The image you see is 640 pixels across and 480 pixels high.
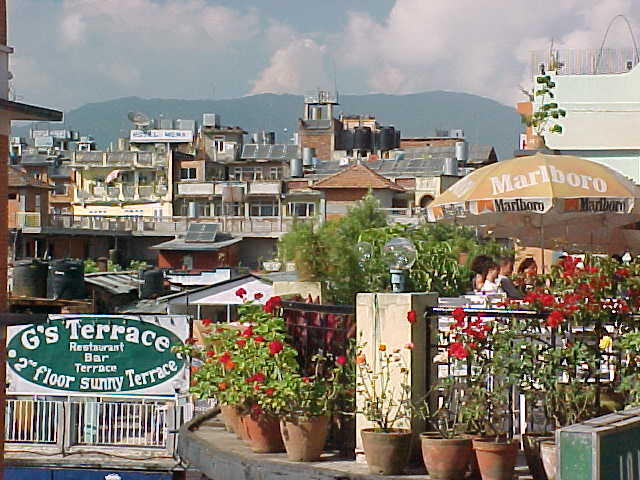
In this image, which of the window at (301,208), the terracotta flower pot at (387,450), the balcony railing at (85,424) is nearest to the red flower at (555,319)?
the terracotta flower pot at (387,450)

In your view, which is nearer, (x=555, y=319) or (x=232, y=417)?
(x=555, y=319)

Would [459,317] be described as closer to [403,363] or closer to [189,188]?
[403,363]

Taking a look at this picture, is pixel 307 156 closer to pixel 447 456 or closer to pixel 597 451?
pixel 447 456

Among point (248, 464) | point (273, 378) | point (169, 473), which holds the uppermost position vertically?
point (273, 378)

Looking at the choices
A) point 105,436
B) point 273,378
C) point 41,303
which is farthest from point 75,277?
point 273,378

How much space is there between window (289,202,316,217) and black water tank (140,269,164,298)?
6006cm

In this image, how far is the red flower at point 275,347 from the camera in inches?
393

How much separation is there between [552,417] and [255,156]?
4294 inches

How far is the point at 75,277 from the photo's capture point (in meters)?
32.6

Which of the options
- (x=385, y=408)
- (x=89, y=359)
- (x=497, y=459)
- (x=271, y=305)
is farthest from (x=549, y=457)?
(x=89, y=359)

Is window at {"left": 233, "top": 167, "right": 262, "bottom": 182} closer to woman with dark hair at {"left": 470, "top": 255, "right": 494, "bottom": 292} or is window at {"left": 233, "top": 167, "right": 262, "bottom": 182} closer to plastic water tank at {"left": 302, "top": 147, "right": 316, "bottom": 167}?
plastic water tank at {"left": 302, "top": 147, "right": 316, "bottom": 167}

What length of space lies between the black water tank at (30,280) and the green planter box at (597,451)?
88.7 feet

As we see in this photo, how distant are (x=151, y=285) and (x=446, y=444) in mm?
28674

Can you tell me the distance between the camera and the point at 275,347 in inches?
393
